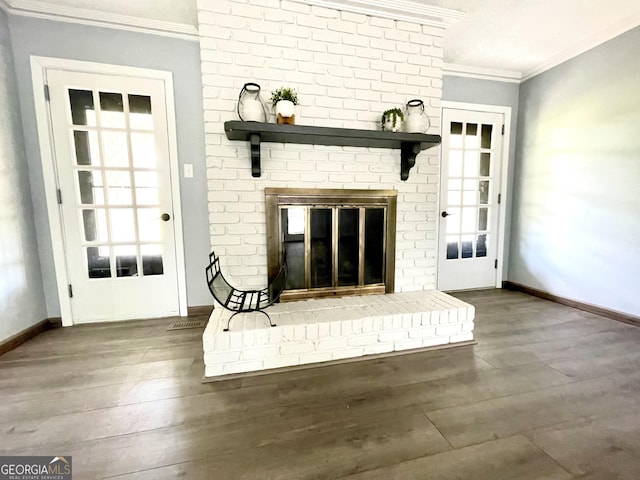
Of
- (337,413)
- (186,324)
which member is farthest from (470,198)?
(186,324)

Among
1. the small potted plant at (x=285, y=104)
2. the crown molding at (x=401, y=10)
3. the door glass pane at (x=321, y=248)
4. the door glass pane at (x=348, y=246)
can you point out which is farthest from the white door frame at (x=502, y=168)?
the small potted plant at (x=285, y=104)

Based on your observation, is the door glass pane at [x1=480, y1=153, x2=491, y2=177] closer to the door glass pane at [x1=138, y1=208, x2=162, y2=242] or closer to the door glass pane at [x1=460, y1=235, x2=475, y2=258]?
the door glass pane at [x1=460, y1=235, x2=475, y2=258]

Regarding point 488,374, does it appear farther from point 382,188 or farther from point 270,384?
point 382,188

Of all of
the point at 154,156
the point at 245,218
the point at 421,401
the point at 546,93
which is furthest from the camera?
the point at 546,93

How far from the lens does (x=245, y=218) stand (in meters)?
1.97

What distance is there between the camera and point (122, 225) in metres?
2.29

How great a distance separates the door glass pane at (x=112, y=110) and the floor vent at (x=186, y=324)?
167 cm

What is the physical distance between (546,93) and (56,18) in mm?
4322

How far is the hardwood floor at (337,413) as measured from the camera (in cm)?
103

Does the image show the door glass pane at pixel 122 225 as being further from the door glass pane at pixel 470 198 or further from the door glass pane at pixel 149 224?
the door glass pane at pixel 470 198

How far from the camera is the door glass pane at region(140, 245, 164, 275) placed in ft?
7.71

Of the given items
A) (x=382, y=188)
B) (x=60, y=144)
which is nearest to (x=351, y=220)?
(x=382, y=188)

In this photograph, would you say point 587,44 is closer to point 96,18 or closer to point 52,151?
point 96,18

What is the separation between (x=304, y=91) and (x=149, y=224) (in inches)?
66.0
